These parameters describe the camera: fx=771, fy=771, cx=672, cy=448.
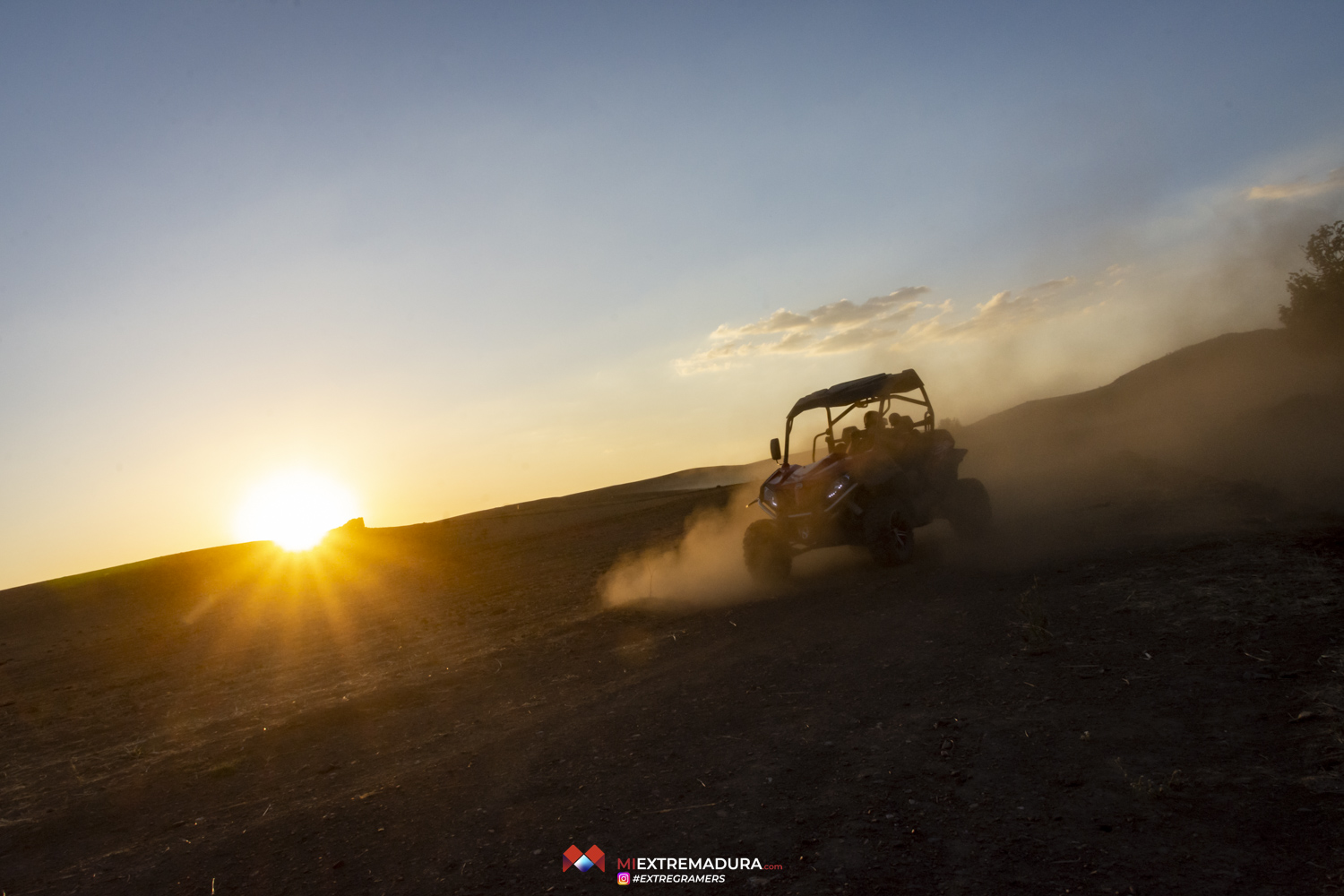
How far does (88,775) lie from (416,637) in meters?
5.43

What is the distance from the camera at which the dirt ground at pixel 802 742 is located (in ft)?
12.3

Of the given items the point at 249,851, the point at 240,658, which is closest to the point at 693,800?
the point at 249,851

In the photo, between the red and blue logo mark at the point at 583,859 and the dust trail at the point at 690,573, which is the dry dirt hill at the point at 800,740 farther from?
the dust trail at the point at 690,573

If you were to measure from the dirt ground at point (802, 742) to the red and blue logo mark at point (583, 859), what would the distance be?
0.29ft

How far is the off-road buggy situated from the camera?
437 inches

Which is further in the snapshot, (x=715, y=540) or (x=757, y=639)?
(x=715, y=540)

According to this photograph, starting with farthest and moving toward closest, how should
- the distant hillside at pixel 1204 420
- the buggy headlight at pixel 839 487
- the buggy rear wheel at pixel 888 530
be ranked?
the distant hillside at pixel 1204 420
the buggy headlight at pixel 839 487
the buggy rear wheel at pixel 888 530

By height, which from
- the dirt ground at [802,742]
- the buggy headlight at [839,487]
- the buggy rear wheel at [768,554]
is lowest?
the dirt ground at [802,742]

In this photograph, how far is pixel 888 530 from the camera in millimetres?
11070

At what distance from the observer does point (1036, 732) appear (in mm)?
4852

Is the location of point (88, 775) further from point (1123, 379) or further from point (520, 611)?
A: point (1123, 379)

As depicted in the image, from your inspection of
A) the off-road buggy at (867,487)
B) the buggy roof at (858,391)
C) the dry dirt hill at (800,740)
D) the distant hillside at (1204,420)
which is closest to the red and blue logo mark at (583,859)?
the dry dirt hill at (800,740)

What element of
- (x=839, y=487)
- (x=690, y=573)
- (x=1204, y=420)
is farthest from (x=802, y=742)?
Result: (x=1204, y=420)

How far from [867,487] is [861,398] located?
194cm
